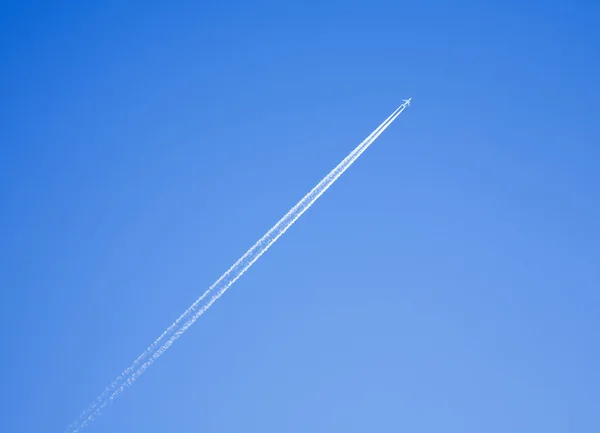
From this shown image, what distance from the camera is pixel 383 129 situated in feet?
140

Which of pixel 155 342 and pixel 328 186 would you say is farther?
pixel 328 186

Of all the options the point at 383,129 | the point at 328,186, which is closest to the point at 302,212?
the point at 328,186

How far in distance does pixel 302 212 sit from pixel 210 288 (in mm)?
6398

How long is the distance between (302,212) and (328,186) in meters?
1.97

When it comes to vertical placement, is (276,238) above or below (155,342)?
above

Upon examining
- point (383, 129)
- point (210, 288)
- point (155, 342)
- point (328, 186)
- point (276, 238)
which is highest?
point (383, 129)

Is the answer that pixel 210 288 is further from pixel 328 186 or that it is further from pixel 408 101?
pixel 408 101

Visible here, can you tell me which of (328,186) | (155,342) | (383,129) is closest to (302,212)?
(328,186)

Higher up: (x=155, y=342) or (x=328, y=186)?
(x=328, y=186)

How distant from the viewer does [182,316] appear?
132ft

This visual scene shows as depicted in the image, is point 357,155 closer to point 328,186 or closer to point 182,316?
point 328,186

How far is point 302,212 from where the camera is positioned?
1671 inches

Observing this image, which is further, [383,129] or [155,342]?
[383,129]

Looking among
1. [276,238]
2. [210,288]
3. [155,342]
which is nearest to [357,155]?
[276,238]
